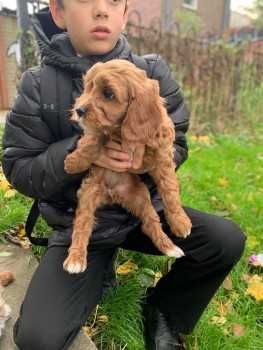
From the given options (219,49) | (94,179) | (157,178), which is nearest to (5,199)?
(94,179)

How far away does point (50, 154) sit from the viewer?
218 cm

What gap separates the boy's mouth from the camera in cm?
222

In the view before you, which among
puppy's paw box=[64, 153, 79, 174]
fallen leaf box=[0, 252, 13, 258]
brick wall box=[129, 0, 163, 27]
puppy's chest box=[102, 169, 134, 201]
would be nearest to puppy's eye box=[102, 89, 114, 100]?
puppy's paw box=[64, 153, 79, 174]

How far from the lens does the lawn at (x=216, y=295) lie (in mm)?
2377

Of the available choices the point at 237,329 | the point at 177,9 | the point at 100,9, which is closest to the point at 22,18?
the point at 100,9

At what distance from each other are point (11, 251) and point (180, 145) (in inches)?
61.4

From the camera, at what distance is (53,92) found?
228cm

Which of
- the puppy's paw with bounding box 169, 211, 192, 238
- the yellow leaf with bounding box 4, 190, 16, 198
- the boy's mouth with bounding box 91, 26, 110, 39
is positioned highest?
the boy's mouth with bounding box 91, 26, 110, 39

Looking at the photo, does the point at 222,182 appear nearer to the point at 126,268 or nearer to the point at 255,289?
the point at 255,289

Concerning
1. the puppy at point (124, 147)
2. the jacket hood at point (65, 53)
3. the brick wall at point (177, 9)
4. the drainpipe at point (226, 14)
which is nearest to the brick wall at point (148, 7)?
the brick wall at point (177, 9)

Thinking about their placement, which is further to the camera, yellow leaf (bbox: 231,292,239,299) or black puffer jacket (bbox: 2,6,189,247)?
yellow leaf (bbox: 231,292,239,299)

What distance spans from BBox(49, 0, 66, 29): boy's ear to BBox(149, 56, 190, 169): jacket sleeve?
2.15ft

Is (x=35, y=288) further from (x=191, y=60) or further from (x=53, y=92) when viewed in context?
(x=191, y=60)

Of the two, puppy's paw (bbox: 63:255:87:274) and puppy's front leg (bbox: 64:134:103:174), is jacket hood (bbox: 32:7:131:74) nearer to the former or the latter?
puppy's front leg (bbox: 64:134:103:174)
